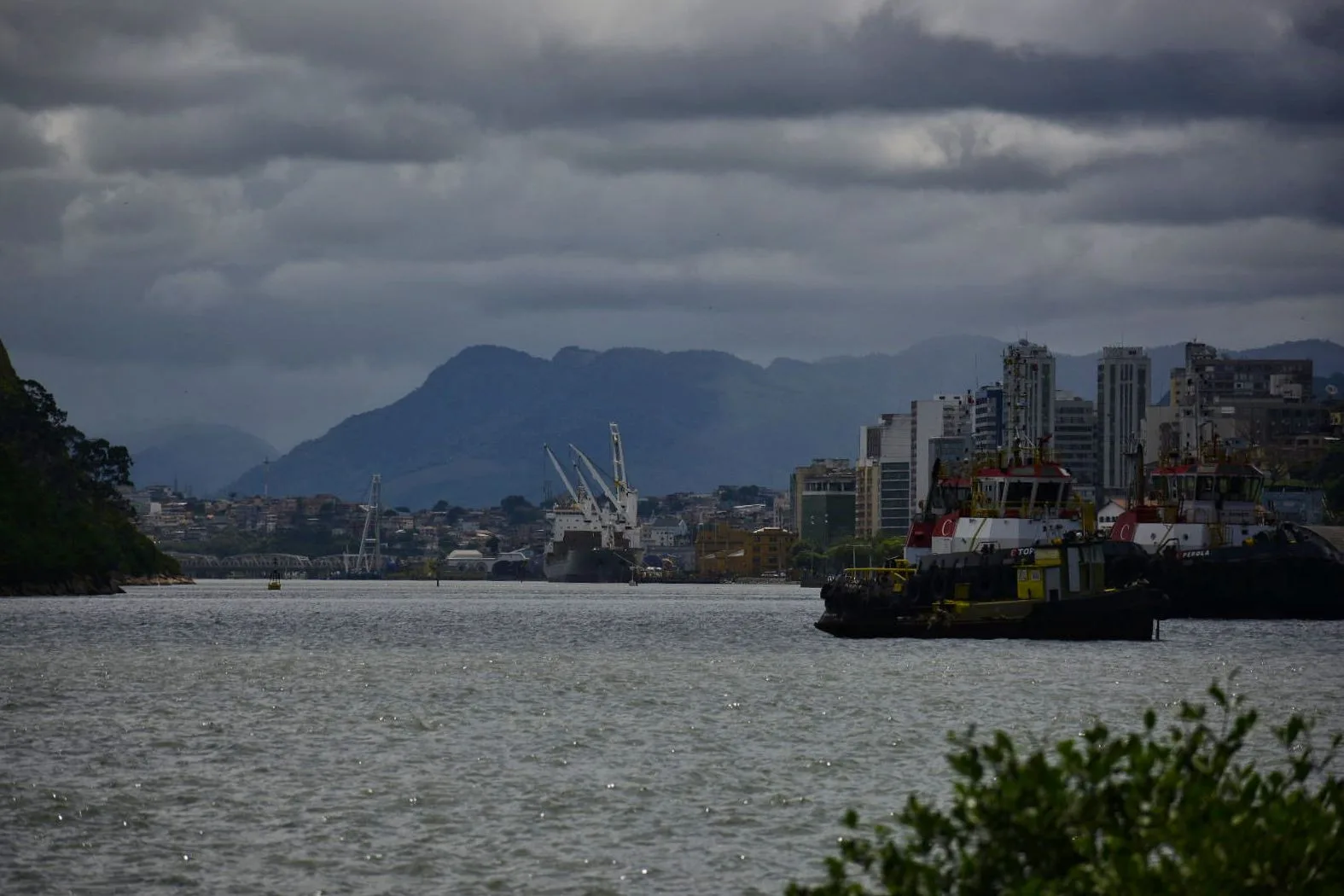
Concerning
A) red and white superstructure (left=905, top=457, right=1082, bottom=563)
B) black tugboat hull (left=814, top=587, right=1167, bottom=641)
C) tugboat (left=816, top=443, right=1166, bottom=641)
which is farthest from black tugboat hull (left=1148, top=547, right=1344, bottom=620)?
black tugboat hull (left=814, top=587, right=1167, bottom=641)

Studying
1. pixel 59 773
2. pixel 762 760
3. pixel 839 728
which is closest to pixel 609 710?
pixel 839 728

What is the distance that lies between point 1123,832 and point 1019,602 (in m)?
77.7

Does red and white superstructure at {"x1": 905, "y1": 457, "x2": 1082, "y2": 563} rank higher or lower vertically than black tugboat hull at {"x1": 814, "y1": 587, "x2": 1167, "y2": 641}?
higher

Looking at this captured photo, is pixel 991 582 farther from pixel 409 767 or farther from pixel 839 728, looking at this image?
pixel 409 767

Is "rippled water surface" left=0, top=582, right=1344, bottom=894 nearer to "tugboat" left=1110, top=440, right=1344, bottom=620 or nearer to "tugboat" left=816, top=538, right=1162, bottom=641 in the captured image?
"tugboat" left=816, top=538, right=1162, bottom=641

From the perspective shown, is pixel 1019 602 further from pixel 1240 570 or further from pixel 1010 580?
pixel 1240 570

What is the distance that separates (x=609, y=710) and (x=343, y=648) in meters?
43.2

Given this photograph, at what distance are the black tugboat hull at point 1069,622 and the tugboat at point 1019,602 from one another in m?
0.04

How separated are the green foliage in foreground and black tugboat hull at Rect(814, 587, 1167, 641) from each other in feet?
251

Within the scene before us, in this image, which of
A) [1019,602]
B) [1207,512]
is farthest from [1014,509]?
[1207,512]

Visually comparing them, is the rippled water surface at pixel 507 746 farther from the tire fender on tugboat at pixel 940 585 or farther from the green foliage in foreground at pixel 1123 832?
the green foliage in foreground at pixel 1123 832

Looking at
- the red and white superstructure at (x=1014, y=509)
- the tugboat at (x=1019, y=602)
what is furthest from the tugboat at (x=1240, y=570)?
the tugboat at (x=1019, y=602)

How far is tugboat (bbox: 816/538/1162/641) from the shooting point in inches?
3844

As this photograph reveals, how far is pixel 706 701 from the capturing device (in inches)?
2694
